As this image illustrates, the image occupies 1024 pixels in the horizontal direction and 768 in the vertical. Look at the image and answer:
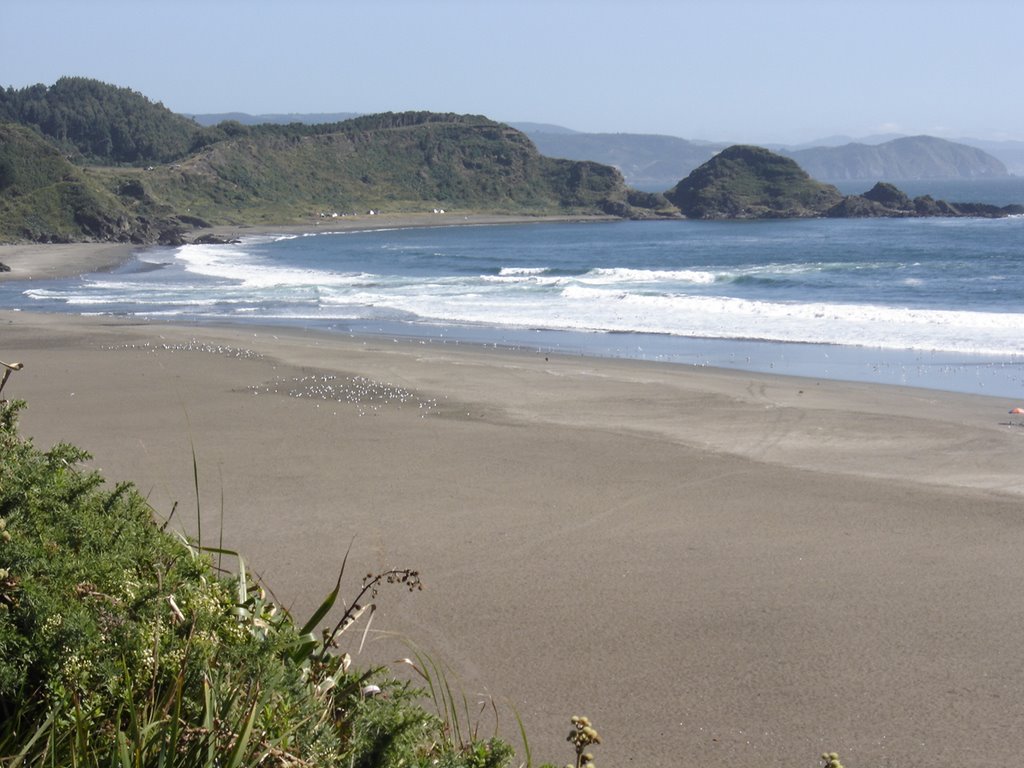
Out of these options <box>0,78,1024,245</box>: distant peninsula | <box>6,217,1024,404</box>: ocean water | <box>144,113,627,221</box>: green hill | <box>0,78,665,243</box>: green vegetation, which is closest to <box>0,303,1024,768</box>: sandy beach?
<box>6,217,1024,404</box>: ocean water

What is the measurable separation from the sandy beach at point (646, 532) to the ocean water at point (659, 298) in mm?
4197

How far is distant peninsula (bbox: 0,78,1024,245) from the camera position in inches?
2726

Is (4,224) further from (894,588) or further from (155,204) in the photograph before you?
(894,588)

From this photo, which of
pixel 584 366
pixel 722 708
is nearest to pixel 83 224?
pixel 584 366

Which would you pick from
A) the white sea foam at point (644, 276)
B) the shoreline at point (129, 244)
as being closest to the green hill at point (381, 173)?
the shoreline at point (129, 244)

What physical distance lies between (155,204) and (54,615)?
8455 cm

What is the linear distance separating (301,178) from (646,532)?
105 m

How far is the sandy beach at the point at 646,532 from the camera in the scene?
4824mm

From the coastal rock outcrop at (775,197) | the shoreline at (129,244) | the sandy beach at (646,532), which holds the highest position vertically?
the coastal rock outcrop at (775,197)

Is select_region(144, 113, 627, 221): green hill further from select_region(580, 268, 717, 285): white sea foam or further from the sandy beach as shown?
the sandy beach

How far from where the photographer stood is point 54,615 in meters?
2.20

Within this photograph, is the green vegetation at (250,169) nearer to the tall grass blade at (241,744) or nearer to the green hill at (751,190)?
the green hill at (751,190)

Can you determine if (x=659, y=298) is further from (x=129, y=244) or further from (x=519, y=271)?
(x=129, y=244)

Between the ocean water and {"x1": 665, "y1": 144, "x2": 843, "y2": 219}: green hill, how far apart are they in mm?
37420
